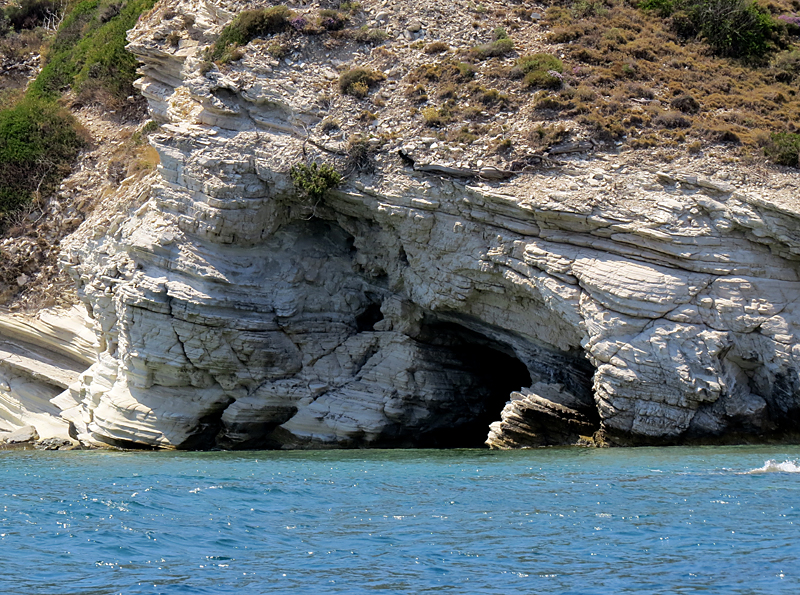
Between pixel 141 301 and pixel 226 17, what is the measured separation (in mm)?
11888

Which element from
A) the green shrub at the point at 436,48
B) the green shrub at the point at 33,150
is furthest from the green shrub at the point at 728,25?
the green shrub at the point at 33,150

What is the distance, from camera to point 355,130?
2714cm

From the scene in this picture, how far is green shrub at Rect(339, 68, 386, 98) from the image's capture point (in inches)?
1107

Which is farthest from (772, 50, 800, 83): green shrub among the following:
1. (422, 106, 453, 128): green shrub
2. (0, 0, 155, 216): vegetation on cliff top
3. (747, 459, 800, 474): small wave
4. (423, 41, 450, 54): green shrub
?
(0, 0, 155, 216): vegetation on cliff top

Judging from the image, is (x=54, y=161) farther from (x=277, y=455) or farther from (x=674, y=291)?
(x=674, y=291)

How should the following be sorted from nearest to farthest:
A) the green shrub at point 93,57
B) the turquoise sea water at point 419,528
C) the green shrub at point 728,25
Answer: the turquoise sea water at point 419,528 → the green shrub at point 728,25 → the green shrub at point 93,57

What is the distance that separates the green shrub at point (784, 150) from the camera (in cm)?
2292

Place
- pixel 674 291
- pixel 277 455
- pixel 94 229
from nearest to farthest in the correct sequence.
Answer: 1. pixel 674 291
2. pixel 277 455
3. pixel 94 229

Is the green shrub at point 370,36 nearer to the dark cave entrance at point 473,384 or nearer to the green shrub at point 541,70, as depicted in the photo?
the green shrub at point 541,70

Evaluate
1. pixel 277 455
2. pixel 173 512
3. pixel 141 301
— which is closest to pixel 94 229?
pixel 141 301

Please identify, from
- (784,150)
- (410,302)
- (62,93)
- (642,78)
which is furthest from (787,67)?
(62,93)

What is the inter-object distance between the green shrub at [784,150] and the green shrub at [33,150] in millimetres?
28039

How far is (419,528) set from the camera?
1231 cm

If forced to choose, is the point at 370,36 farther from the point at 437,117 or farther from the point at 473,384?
Answer: the point at 473,384
